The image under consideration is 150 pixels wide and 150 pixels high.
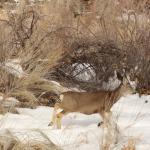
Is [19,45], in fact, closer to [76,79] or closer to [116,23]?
[76,79]

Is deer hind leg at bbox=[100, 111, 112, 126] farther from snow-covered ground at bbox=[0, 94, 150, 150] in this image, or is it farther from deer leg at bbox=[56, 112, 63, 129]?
deer leg at bbox=[56, 112, 63, 129]

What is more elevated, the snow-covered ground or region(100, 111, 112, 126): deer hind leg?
region(100, 111, 112, 126): deer hind leg

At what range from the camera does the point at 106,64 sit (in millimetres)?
11219

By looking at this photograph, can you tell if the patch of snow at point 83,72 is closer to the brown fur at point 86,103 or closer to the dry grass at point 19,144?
the brown fur at point 86,103

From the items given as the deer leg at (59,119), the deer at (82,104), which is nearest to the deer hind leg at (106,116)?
the deer at (82,104)

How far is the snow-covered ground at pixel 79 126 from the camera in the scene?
7.60m

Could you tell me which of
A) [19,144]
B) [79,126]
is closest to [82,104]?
[79,126]

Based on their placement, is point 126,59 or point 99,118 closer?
point 99,118

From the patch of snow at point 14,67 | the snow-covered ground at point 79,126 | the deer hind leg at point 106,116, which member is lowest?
the snow-covered ground at point 79,126

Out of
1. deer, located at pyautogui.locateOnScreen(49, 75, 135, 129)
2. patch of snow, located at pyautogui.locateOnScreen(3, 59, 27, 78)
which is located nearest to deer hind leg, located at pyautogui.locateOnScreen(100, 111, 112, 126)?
deer, located at pyautogui.locateOnScreen(49, 75, 135, 129)

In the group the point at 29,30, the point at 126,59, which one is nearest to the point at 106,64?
the point at 126,59

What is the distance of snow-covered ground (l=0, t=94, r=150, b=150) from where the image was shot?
7.60 metres

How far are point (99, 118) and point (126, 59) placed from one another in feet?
6.76

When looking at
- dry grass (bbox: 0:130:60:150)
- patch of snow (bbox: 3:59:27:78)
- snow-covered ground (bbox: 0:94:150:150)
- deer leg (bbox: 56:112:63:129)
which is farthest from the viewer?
patch of snow (bbox: 3:59:27:78)
